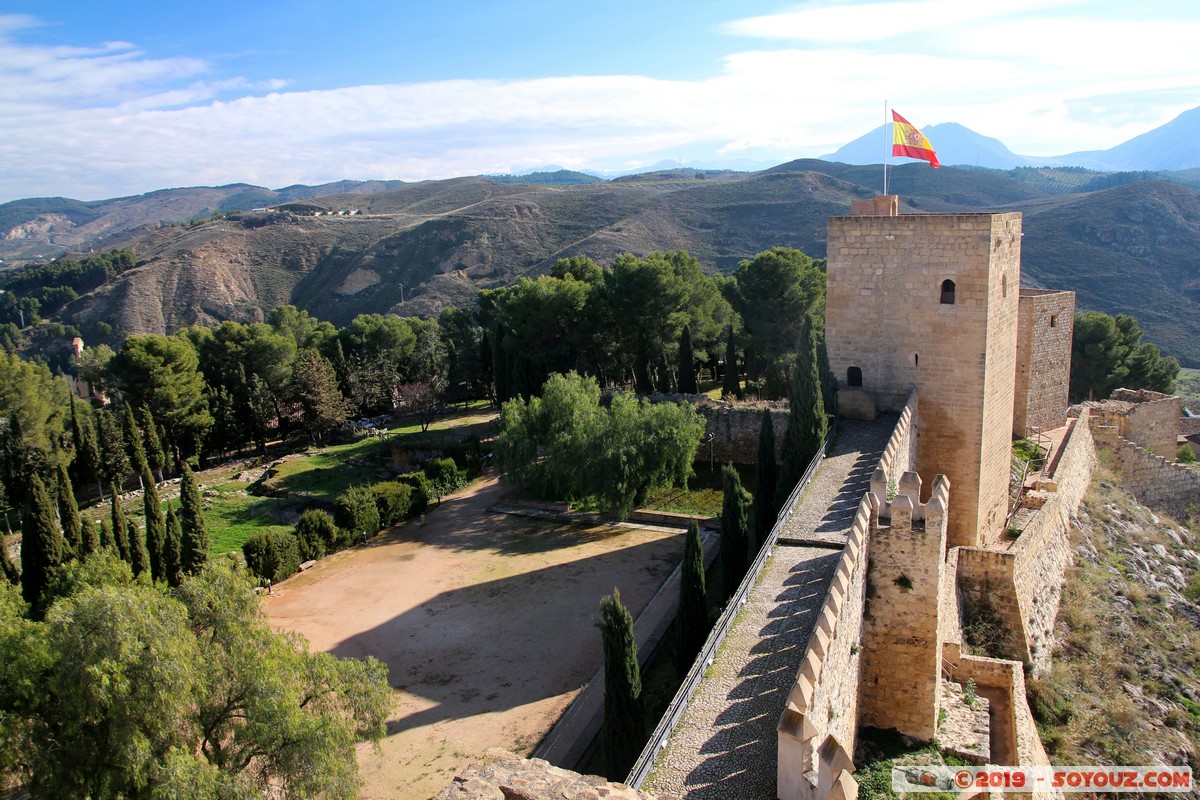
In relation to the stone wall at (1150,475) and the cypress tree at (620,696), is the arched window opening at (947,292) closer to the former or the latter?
the cypress tree at (620,696)

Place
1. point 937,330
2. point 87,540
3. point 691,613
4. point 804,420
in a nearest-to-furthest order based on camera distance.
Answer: point 691,613 < point 937,330 < point 804,420 < point 87,540

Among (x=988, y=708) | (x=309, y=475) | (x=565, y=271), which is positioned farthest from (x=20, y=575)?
(x=565, y=271)

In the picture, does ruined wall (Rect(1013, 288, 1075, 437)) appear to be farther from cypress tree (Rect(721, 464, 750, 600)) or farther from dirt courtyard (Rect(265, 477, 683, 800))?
cypress tree (Rect(721, 464, 750, 600))

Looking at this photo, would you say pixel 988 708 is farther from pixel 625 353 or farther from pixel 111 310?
pixel 111 310

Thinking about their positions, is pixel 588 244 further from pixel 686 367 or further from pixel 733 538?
pixel 733 538

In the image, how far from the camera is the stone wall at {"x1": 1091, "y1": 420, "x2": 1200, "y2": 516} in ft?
70.1

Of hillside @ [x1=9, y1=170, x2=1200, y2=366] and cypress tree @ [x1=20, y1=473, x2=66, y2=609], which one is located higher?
hillside @ [x1=9, y1=170, x2=1200, y2=366]

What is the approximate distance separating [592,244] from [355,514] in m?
53.6

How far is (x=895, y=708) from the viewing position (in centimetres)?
924

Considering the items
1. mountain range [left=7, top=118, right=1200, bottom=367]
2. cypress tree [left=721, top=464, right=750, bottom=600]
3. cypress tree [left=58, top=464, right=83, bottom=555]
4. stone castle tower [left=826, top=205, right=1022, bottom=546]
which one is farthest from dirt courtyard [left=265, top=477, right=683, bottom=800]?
mountain range [left=7, top=118, right=1200, bottom=367]

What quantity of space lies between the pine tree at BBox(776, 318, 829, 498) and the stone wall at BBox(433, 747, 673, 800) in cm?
953

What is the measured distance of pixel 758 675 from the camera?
25.4ft

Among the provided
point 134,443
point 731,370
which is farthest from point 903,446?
point 134,443

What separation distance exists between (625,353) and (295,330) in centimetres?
2109
